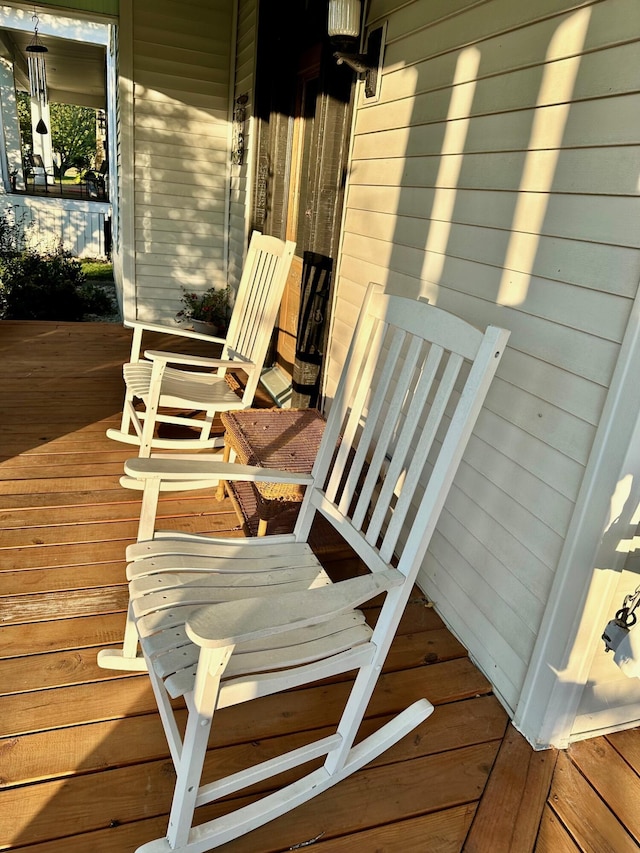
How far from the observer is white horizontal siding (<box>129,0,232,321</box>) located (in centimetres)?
462

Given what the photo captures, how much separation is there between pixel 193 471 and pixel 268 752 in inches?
27.4

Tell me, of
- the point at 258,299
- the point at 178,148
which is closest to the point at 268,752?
the point at 258,299

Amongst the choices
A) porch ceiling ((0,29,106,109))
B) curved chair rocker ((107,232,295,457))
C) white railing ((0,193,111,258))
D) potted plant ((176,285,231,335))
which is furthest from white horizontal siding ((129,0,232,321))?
white railing ((0,193,111,258))

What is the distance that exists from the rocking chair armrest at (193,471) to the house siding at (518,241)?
573 millimetres

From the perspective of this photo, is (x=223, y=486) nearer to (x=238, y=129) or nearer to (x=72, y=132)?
(x=238, y=129)

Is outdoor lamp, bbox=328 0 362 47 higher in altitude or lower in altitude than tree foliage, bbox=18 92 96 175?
lower

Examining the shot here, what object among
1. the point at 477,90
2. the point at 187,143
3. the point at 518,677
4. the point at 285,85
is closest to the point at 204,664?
the point at 518,677

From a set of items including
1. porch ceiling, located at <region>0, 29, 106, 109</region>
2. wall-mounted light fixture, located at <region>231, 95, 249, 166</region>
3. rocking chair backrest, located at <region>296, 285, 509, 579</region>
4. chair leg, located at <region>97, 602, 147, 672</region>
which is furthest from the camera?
porch ceiling, located at <region>0, 29, 106, 109</region>

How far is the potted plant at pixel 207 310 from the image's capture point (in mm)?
4770

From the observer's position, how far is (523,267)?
61.9 inches

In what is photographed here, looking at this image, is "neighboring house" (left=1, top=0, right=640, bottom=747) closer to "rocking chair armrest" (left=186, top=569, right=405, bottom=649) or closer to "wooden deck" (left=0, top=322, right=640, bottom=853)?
"wooden deck" (left=0, top=322, right=640, bottom=853)

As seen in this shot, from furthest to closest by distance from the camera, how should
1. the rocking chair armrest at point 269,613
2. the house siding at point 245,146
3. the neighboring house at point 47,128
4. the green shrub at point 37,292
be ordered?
the neighboring house at point 47,128 < the green shrub at point 37,292 < the house siding at point 245,146 < the rocking chair armrest at point 269,613

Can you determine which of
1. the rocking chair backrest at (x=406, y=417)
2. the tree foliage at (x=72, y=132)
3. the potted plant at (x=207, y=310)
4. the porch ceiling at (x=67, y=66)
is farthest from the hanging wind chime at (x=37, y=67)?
the tree foliage at (x=72, y=132)

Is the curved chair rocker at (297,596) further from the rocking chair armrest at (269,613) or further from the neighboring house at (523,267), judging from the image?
the neighboring house at (523,267)
